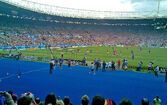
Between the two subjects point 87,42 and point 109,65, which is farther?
point 87,42

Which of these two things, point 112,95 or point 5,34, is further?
point 5,34

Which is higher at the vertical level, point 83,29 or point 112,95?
point 83,29

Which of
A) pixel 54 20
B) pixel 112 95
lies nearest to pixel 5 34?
pixel 54 20

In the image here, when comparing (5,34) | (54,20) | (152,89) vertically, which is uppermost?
(54,20)

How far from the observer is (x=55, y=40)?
70688mm

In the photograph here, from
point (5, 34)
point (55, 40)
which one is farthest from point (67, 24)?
point (5, 34)

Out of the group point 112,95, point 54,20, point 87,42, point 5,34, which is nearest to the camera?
point 112,95

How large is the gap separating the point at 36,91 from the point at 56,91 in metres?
1.47

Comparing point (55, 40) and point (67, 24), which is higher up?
point (67, 24)

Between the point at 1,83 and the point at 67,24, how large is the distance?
75.6 metres

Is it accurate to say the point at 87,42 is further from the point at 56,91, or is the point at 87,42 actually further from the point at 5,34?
the point at 56,91

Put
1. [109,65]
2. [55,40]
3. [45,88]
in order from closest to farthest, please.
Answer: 1. [45,88]
2. [109,65]
3. [55,40]

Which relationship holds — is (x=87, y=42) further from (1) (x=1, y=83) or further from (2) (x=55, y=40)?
(1) (x=1, y=83)

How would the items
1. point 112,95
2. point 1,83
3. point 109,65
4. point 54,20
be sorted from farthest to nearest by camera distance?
point 54,20 < point 109,65 < point 1,83 < point 112,95
